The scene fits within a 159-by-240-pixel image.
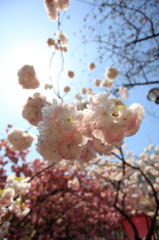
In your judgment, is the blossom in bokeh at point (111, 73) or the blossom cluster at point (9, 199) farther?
the blossom in bokeh at point (111, 73)

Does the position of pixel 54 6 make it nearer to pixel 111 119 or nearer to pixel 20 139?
pixel 20 139

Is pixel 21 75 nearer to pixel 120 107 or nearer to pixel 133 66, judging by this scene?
pixel 120 107

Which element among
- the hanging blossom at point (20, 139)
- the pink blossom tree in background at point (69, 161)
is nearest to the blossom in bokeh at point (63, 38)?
the pink blossom tree in background at point (69, 161)

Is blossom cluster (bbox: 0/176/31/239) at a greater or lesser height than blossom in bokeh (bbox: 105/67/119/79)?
lesser

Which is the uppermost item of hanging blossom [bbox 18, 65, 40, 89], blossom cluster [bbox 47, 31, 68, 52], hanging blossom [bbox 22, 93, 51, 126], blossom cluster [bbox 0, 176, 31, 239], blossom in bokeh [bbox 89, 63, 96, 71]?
blossom in bokeh [bbox 89, 63, 96, 71]

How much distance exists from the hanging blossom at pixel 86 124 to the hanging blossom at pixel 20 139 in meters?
1.94

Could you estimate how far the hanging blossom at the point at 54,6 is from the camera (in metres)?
3.16

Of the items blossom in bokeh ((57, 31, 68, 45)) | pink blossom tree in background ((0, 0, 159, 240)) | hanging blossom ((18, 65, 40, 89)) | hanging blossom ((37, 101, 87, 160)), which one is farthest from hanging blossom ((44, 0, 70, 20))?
hanging blossom ((37, 101, 87, 160))

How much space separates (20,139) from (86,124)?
2.08 meters

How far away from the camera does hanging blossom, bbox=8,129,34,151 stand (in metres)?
2.69

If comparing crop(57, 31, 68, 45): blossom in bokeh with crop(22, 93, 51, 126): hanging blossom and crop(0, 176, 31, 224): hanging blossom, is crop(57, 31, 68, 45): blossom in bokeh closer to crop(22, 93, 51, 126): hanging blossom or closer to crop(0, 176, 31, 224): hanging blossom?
crop(22, 93, 51, 126): hanging blossom

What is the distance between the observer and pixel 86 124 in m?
0.84

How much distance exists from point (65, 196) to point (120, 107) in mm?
6534

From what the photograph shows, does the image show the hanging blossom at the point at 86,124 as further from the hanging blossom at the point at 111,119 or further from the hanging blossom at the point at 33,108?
the hanging blossom at the point at 33,108
